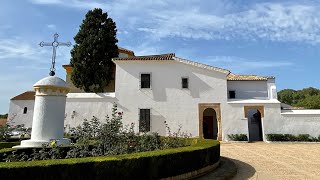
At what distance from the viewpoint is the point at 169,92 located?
68.3 feet

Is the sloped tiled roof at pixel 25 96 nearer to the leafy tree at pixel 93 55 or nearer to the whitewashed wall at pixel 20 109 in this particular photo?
the whitewashed wall at pixel 20 109

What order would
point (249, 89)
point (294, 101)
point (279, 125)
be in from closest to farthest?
point (279, 125)
point (249, 89)
point (294, 101)

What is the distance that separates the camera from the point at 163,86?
2094cm

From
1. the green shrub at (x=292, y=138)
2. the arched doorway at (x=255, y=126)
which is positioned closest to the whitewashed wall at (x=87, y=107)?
the green shrub at (x=292, y=138)

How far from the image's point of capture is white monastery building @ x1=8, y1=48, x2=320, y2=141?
782 inches

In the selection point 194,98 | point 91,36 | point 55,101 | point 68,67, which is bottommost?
point 55,101

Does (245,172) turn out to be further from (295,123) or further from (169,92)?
(295,123)

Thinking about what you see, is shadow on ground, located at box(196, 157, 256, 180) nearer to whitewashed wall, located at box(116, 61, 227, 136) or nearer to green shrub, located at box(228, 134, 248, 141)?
green shrub, located at box(228, 134, 248, 141)

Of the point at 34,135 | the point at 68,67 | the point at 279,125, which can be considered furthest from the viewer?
the point at 68,67

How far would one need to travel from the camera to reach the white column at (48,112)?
7340 millimetres

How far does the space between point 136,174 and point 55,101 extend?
13.0 ft

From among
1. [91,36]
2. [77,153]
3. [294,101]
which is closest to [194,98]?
[91,36]

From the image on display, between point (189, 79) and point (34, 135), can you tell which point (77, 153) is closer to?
point (34, 135)

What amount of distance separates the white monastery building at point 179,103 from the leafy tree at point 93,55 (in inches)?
104
